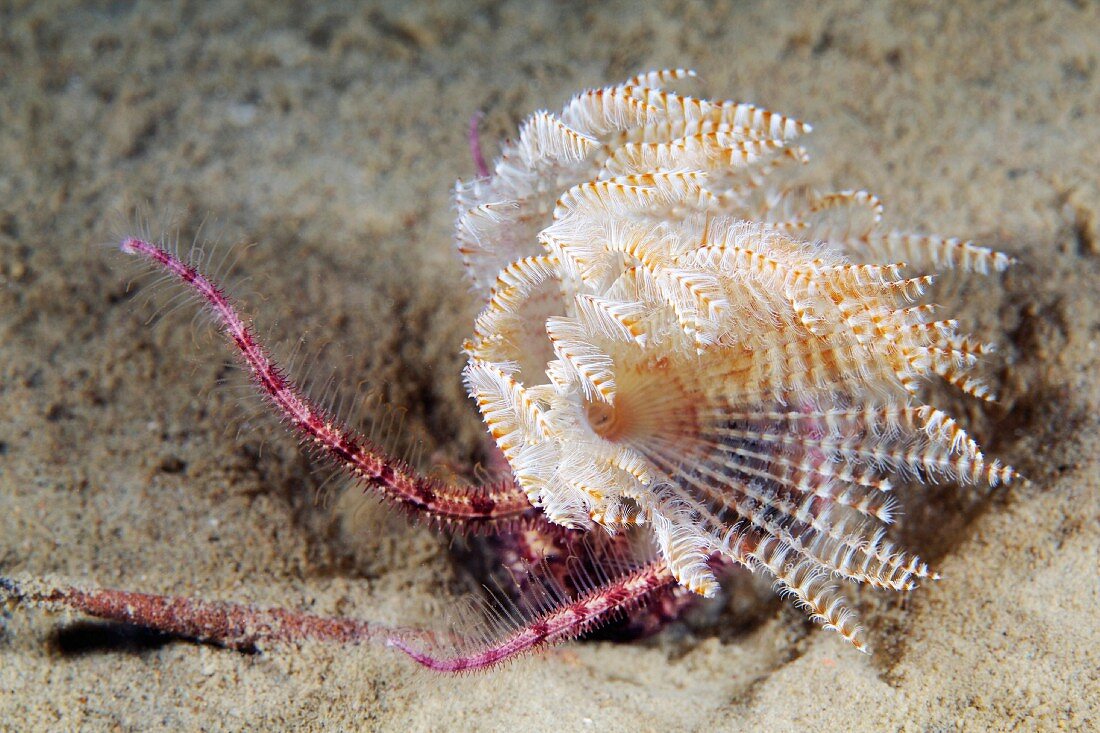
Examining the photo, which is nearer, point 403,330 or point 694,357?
point 694,357

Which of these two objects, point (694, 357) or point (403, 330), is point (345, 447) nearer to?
point (403, 330)

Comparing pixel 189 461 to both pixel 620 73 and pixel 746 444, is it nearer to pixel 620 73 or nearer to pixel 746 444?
pixel 746 444

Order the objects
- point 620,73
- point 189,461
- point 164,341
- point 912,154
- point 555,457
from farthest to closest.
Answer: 1. point 620,73
2. point 912,154
3. point 164,341
4. point 189,461
5. point 555,457

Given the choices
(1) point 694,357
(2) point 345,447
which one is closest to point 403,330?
(2) point 345,447

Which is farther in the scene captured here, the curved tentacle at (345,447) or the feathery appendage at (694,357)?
the curved tentacle at (345,447)

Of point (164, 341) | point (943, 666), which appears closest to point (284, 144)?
point (164, 341)
